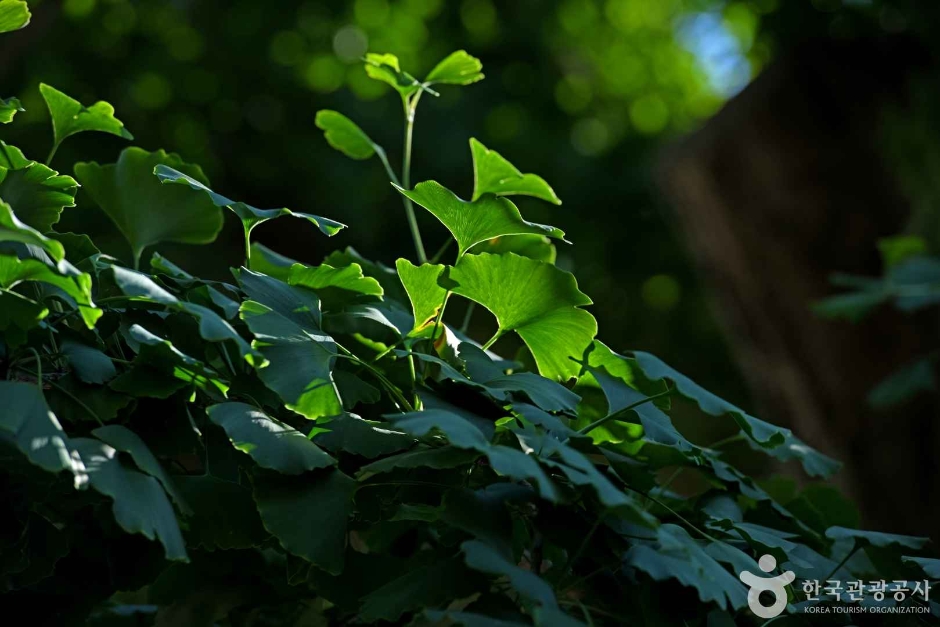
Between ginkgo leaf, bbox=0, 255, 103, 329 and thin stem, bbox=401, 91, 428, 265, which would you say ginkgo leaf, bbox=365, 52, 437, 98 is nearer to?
thin stem, bbox=401, 91, 428, 265

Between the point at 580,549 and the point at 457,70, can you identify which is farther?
the point at 457,70

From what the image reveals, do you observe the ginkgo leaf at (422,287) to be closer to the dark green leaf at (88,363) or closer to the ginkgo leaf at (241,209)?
the ginkgo leaf at (241,209)

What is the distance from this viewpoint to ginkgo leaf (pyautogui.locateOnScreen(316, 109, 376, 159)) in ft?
2.12

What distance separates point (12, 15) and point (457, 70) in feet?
0.88

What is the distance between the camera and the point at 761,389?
2.27 m

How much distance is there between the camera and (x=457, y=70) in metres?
0.63

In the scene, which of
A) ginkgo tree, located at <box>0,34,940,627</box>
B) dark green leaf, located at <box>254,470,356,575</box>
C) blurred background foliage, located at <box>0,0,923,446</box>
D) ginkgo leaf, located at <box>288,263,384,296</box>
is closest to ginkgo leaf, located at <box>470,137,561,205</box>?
ginkgo tree, located at <box>0,34,940,627</box>

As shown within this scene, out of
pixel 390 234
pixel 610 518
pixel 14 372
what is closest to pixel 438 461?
pixel 610 518

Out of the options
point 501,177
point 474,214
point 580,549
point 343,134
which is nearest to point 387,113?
point 343,134

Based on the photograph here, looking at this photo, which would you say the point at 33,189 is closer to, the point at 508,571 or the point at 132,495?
the point at 132,495

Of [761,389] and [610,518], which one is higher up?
[610,518]

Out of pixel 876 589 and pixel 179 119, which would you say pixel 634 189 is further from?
pixel 876 589

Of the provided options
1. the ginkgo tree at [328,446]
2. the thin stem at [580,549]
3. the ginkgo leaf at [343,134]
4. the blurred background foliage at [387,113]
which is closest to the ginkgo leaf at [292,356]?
the ginkgo tree at [328,446]

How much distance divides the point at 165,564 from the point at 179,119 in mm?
3479
